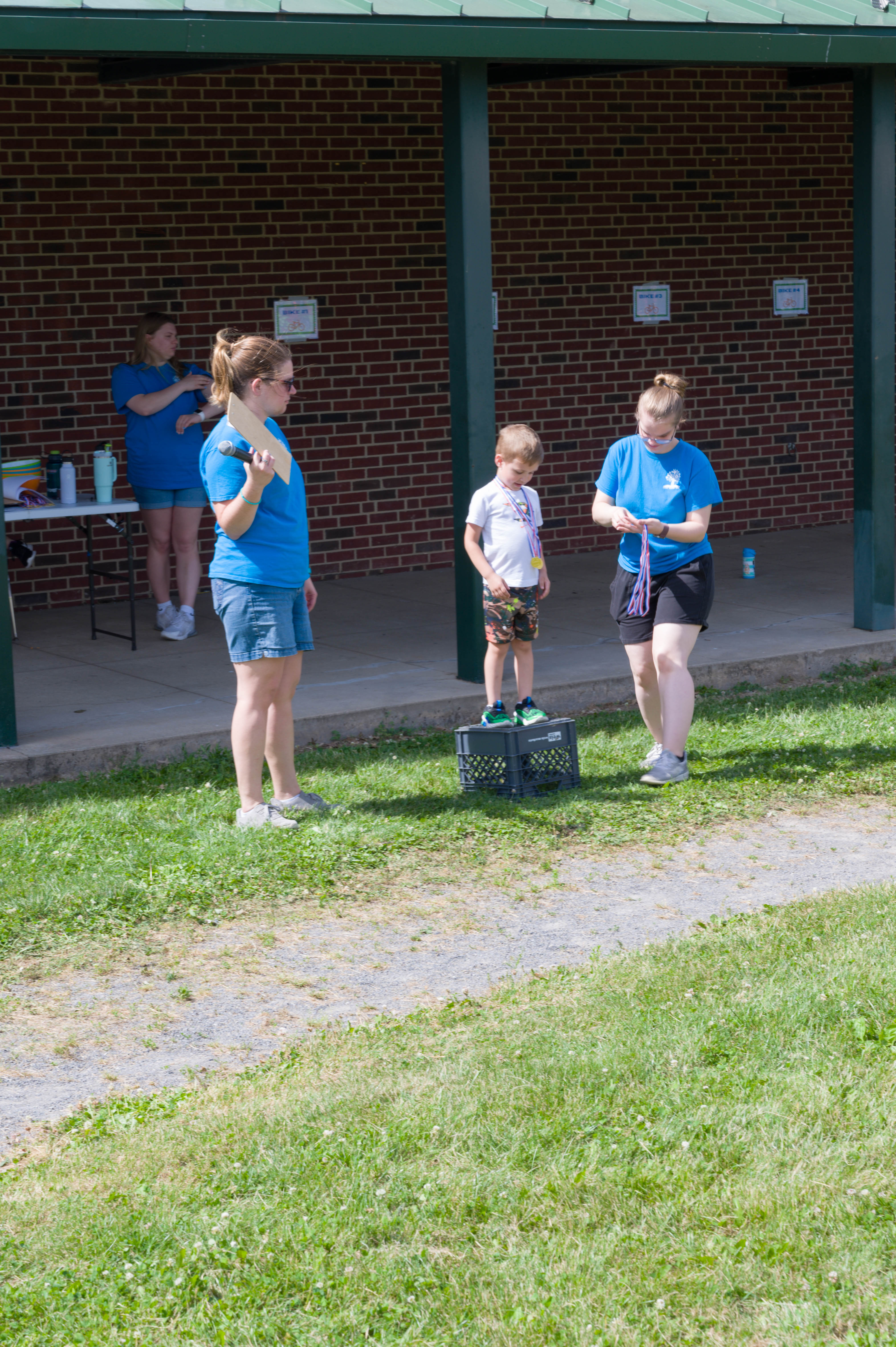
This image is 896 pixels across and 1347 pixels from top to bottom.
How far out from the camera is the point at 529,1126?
3.84 m

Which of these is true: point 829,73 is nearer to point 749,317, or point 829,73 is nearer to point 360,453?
point 749,317

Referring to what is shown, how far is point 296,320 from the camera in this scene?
1097 cm

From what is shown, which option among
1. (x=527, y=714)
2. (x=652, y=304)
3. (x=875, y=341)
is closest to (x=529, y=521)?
(x=527, y=714)

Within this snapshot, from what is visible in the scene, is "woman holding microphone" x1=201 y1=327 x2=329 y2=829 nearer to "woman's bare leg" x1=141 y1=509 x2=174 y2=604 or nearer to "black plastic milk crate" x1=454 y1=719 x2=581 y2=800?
"black plastic milk crate" x1=454 y1=719 x2=581 y2=800

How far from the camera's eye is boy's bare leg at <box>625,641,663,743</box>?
685cm

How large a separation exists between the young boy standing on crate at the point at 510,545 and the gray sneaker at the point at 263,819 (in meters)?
1.08

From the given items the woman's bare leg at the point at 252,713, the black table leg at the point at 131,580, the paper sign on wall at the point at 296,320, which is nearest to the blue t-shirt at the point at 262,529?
the woman's bare leg at the point at 252,713

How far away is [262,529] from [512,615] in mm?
1316

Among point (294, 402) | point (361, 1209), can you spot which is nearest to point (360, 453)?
point (294, 402)

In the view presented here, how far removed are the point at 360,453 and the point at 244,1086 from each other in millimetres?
7658

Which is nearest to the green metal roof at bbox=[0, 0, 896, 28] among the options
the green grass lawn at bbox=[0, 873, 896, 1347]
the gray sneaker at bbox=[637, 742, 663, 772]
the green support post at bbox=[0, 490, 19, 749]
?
the green support post at bbox=[0, 490, 19, 749]

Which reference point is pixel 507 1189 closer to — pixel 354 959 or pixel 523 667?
pixel 354 959

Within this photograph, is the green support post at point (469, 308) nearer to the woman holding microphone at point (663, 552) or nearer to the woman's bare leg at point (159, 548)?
the woman holding microphone at point (663, 552)

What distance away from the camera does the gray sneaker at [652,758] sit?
689cm
